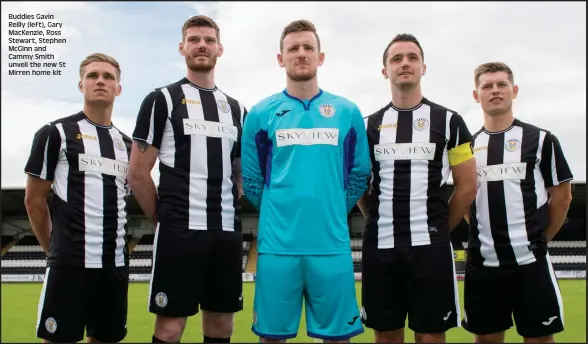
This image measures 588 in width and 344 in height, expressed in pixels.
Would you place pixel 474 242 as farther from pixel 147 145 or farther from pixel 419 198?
pixel 147 145

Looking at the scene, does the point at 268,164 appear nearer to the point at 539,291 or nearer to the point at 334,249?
the point at 334,249

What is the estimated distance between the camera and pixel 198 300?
2645mm

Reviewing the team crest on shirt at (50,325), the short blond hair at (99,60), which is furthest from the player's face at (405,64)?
the team crest on shirt at (50,325)

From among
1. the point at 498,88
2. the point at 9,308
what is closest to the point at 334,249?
the point at 498,88

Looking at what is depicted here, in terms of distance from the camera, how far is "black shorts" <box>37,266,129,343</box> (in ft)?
9.25

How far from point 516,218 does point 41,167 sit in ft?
10.3

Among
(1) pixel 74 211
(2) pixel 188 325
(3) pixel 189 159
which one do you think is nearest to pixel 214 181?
(3) pixel 189 159

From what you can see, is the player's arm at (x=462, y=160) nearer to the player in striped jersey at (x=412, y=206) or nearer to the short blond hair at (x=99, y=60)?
the player in striped jersey at (x=412, y=206)

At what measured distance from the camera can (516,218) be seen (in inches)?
125

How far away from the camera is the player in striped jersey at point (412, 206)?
8.82ft

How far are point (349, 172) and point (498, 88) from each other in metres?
1.43

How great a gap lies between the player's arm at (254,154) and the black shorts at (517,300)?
168 cm

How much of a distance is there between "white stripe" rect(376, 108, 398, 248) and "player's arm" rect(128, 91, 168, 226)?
134 cm

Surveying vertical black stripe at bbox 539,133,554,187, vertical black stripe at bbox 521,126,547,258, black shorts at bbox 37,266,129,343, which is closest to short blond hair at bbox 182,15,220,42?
black shorts at bbox 37,266,129,343
